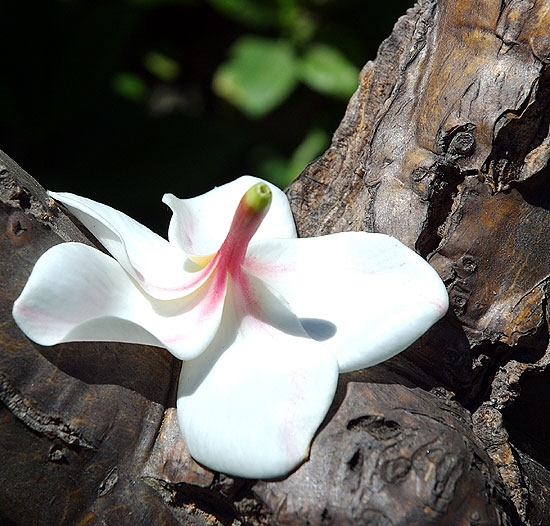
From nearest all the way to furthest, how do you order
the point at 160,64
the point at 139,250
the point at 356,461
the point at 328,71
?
the point at 356,461 < the point at 139,250 < the point at 328,71 < the point at 160,64

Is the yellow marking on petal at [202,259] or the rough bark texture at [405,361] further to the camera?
the yellow marking on petal at [202,259]

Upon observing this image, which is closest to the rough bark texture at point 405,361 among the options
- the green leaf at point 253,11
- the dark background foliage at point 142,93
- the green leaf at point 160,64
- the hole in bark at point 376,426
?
the hole in bark at point 376,426

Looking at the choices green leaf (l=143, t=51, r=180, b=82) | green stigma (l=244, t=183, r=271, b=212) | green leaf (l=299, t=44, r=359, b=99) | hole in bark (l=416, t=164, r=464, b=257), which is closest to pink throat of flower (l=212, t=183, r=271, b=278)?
green stigma (l=244, t=183, r=271, b=212)

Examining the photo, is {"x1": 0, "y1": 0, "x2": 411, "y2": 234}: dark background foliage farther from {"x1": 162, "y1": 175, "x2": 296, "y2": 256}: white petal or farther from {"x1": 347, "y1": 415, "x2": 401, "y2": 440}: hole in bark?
{"x1": 347, "y1": 415, "x2": 401, "y2": 440}: hole in bark

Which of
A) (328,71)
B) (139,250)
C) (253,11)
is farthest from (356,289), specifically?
(253,11)

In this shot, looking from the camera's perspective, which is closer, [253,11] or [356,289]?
[356,289]

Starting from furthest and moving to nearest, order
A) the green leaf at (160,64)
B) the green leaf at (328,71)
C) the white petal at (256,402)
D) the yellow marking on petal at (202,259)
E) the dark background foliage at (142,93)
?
the green leaf at (160,64) → the green leaf at (328,71) → the dark background foliage at (142,93) → the yellow marking on petal at (202,259) → the white petal at (256,402)

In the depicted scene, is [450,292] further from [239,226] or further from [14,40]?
[14,40]

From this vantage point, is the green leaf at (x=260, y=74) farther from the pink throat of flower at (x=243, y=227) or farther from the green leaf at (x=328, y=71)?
the pink throat of flower at (x=243, y=227)

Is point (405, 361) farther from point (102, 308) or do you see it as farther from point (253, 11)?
point (253, 11)
